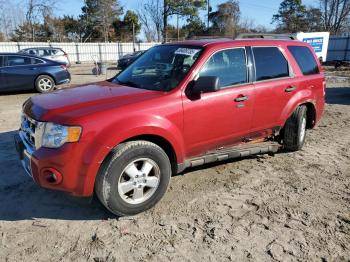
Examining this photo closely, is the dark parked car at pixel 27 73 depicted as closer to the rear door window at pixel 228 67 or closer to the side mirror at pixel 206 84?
the rear door window at pixel 228 67

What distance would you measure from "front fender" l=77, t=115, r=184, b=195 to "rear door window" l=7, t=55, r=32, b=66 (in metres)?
9.75

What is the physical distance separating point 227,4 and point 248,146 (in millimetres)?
56987

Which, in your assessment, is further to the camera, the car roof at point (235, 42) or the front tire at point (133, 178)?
the car roof at point (235, 42)

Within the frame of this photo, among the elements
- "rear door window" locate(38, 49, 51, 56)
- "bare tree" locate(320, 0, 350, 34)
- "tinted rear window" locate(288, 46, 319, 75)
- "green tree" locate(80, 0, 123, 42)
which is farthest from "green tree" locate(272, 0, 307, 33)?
"tinted rear window" locate(288, 46, 319, 75)

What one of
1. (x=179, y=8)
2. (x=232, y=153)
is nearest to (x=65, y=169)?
(x=232, y=153)

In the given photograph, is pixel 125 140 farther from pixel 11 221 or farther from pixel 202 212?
pixel 11 221

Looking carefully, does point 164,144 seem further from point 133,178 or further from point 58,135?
point 58,135

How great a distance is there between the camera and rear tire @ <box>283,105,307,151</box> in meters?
5.38

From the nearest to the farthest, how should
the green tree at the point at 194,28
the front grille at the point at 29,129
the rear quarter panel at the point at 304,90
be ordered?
the front grille at the point at 29,129, the rear quarter panel at the point at 304,90, the green tree at the point at 194,28

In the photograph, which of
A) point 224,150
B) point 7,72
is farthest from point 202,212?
point 7,72

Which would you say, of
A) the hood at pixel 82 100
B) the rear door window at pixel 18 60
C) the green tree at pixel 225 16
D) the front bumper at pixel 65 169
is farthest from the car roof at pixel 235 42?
the green tree at pixel 225 16

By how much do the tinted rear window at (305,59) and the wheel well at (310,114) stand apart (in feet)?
1.78

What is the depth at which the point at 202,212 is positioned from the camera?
3.81 meters

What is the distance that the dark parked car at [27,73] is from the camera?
11.5 meters
